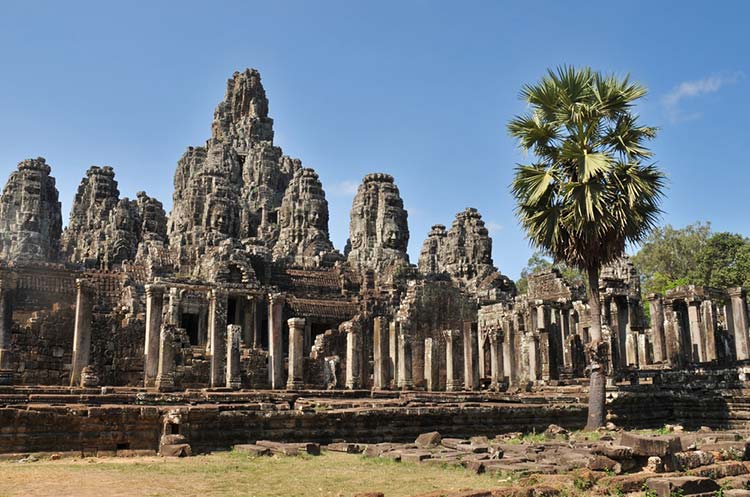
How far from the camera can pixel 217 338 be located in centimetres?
2320

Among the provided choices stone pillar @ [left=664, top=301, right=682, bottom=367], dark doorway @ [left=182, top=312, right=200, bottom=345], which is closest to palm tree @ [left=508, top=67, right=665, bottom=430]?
stone pillar @ [left=664, top=301, right=682, bottom=367]

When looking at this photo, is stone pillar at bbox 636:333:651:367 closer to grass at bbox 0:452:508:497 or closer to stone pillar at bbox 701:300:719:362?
stone pillar at bbox 701:300:719:362

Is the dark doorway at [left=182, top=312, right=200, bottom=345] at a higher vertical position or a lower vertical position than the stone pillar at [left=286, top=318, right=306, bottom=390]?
higher

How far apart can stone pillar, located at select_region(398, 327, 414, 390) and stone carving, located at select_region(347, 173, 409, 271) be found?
2538 centimetres

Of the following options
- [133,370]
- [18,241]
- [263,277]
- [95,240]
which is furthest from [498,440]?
[95,240]

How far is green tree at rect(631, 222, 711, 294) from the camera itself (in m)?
59.4

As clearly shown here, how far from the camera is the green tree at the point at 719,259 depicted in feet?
171

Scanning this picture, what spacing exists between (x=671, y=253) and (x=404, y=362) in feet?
132

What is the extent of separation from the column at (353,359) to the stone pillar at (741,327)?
49.5 feet

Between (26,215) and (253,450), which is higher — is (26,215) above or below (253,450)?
above

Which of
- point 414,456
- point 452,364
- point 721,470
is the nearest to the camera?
point 721,470

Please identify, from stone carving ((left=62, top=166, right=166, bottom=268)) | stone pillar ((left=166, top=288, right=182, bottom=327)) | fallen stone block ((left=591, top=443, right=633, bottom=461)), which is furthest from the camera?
stone carving ((left=62, top=166, right=166, bottom=268))

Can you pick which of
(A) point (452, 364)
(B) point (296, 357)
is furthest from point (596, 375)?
(A) point (452, 364)

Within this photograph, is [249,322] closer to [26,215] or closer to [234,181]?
[26,215]
